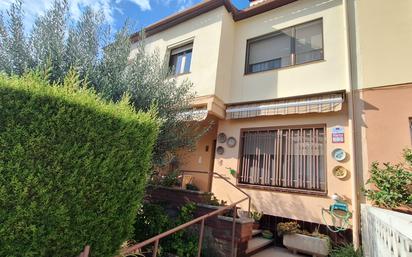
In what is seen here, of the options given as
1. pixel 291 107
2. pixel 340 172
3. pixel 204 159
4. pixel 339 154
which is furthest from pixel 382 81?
pixel 204 159

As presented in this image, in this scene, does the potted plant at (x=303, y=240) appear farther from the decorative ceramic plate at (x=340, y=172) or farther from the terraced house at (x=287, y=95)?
the decorative ceramic plate at (x=340, y=172)

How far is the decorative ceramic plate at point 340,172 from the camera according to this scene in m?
6.87

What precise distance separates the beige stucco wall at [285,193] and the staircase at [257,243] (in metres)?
0.78

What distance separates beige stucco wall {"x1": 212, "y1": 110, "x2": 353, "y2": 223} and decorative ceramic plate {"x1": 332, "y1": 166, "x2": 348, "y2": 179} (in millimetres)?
102

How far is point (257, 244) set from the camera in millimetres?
6684

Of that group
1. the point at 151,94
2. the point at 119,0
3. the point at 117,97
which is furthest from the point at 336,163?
the point at 119,0

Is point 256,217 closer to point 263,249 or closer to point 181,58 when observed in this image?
point 263,249

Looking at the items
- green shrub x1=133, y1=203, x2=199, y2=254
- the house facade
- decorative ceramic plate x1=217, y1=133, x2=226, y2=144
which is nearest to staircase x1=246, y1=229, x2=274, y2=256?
green shrub x1=133, y1=203, x2=199, y2=254

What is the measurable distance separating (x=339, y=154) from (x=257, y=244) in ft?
11.9

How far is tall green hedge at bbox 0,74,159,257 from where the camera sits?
2.62m

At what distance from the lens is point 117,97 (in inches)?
213

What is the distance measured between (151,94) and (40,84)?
10.3 feet

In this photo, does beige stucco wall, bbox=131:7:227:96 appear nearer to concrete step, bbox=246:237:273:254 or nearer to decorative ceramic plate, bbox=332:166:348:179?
decorative ceramic plate, bbox=332:166:348:179

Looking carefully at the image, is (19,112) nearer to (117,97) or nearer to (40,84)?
(40,84)
